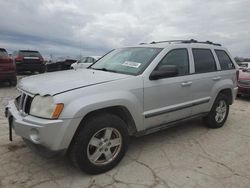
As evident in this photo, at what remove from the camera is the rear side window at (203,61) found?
14.0 ft

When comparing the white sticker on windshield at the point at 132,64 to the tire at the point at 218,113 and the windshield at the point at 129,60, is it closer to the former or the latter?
the windshield at the point at 129,60

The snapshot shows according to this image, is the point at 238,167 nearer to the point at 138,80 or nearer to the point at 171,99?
the point at 171,99

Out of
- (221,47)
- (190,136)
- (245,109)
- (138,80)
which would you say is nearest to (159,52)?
(138,80)

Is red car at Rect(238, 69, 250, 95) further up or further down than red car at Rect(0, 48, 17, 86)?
further down

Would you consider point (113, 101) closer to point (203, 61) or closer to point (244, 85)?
point (203, 61)

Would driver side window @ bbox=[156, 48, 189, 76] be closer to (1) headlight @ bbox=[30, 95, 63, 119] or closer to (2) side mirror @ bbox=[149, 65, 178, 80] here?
(2) side mirror @ bbox=[149, 65, 178, 80]

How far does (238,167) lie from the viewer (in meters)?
3.27

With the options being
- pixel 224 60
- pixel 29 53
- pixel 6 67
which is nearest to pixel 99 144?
pixel 224 60

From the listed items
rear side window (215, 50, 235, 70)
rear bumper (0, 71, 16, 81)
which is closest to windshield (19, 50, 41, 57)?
rear bumper (0, 71, 16, 81)

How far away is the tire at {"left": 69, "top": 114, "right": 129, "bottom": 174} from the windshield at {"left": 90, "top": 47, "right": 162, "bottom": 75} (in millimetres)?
886

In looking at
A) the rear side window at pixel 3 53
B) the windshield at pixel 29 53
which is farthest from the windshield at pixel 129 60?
the windshield at pixel 29 53

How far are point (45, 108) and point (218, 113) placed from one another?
369cm

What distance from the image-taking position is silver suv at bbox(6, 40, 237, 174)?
2623 millimetres

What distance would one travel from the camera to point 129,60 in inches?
150
